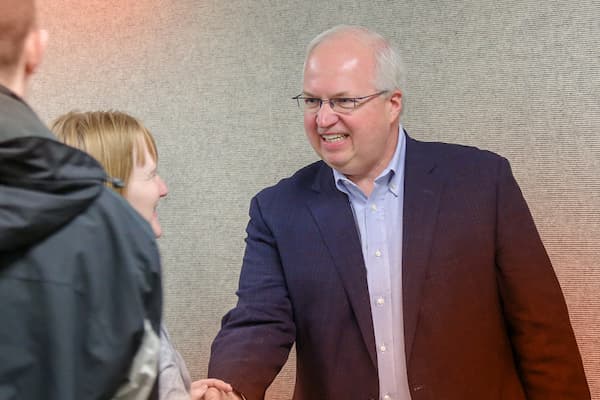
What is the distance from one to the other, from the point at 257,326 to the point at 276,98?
88 centimetres

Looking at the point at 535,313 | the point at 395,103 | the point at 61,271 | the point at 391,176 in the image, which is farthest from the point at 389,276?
the point at 61,271

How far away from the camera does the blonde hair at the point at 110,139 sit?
1428 millimetres

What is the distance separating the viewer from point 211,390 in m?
1.69

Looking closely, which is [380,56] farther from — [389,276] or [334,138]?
[389,276]

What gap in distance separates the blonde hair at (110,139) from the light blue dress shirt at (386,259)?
0.74 metres

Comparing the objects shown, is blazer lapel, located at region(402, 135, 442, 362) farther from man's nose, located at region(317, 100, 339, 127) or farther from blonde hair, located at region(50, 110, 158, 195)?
blonde hair, located at region(50, 110, 158, 195)

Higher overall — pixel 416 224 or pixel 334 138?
pixel 334 138

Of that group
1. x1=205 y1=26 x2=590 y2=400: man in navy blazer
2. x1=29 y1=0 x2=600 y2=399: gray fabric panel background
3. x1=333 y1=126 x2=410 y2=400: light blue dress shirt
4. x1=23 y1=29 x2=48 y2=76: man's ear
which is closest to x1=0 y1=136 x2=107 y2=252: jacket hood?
x1=23 y1=29 x2=48 y2=76: man's ear

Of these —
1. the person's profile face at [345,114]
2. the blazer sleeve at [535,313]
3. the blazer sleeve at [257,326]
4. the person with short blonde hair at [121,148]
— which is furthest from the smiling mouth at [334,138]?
the person with short blonde hair at [121,148]

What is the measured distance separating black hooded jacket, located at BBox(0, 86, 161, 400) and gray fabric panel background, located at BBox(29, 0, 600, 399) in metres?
1.66

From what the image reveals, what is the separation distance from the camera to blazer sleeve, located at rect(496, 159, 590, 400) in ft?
6.29

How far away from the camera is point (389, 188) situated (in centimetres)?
206

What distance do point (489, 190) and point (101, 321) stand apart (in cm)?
135

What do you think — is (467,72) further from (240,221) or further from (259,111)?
(240,221)
